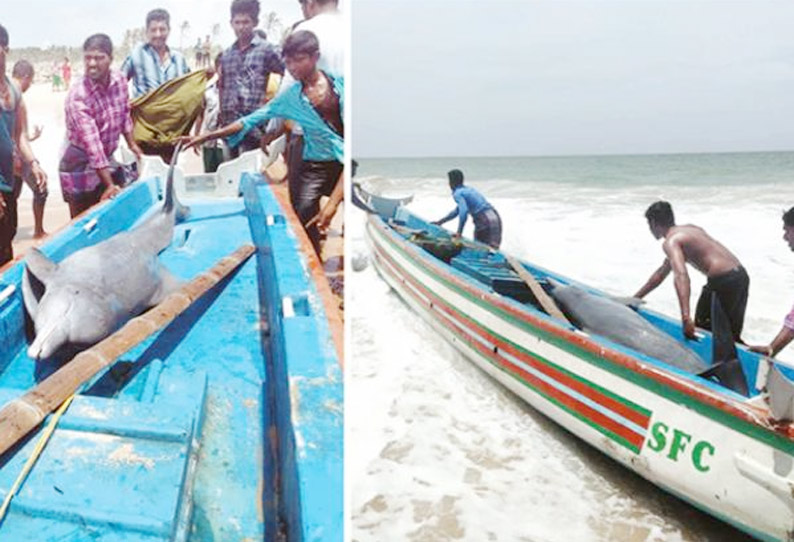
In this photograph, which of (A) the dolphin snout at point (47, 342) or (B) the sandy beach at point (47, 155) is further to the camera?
(B) the sandy beach at point (47, 155)

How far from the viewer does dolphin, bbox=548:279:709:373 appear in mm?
2637

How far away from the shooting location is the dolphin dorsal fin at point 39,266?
1482 millimetres

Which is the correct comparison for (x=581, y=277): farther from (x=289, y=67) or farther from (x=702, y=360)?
(x=289, y=67)

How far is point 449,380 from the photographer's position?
356 centimetres

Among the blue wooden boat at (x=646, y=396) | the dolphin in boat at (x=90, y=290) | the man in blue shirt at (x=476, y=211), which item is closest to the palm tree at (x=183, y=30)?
the dolphin in boat at (x=90, y=290)

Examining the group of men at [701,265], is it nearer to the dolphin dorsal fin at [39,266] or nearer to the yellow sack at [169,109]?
the yellow sack at [169,109]

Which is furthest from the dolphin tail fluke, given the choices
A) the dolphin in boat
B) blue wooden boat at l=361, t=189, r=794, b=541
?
the dolphin in boat

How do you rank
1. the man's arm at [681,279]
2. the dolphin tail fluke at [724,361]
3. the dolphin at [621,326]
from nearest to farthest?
the dolphin tail fluke at [724,361] → the dolphin at [621,326] → the man's arm at [681,279]

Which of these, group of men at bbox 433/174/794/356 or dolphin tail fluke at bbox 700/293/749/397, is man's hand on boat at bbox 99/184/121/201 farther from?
group of men at bbox 433/174/794/356

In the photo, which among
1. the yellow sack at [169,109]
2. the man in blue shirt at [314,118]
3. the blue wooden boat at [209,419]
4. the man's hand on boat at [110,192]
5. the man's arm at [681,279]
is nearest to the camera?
the blue wooden boat at [209,419]

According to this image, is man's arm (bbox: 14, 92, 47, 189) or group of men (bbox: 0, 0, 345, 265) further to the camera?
man's arm (bbox: 14, 92, 47, 189)

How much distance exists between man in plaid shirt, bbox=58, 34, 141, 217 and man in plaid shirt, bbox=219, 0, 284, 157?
10.2 inches

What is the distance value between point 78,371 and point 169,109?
83 cm

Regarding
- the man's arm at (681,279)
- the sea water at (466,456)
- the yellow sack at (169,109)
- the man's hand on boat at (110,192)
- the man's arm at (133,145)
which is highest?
the yellow sack at (169,109)
